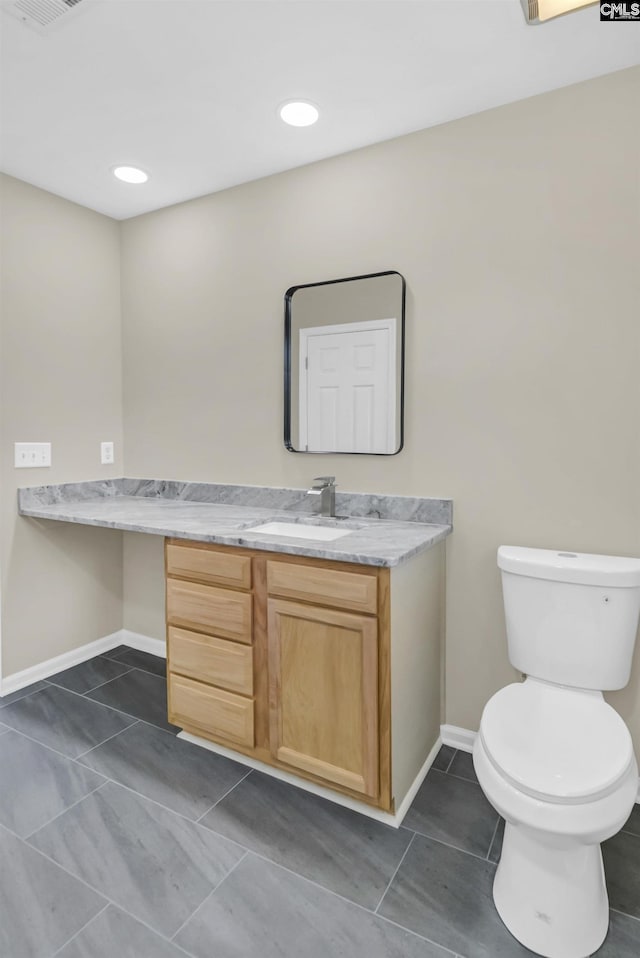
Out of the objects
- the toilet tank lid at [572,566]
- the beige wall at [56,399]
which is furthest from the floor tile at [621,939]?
the beige wall at [56,399]

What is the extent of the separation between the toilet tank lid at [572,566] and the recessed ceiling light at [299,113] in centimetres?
172

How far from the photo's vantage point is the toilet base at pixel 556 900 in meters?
1.25

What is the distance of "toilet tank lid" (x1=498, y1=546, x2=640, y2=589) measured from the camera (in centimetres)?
158

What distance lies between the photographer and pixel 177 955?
4.08 ft

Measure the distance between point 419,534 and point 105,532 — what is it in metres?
1.90

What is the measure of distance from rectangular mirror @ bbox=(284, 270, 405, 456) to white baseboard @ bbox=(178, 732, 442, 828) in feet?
3.94

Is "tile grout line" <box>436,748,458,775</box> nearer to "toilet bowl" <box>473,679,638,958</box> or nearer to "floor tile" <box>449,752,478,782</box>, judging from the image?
"floor tile" <box>449,752,478,782</box>

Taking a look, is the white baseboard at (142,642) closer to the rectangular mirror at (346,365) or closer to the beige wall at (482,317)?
the beige wall at (482,317)

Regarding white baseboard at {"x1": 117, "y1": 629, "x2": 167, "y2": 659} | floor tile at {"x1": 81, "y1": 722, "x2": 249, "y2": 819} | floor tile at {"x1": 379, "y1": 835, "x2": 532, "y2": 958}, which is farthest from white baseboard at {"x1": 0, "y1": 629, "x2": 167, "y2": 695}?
floor tile at {"x1": 379, "y1": 835, "x2": 532, "y2": 958}

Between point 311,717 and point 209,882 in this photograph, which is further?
point 311,717

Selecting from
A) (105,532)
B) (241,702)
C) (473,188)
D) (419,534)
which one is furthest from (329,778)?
(473,188)

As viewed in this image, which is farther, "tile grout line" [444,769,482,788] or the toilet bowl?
"tile grout line" [444,769,482,788]

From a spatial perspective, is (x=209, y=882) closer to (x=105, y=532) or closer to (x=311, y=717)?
(x=311, y=717)

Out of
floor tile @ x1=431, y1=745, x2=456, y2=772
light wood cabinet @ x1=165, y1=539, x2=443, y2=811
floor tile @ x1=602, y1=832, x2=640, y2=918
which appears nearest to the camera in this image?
floor tile @ x1=602, y1=832, x2=640, y2=918
